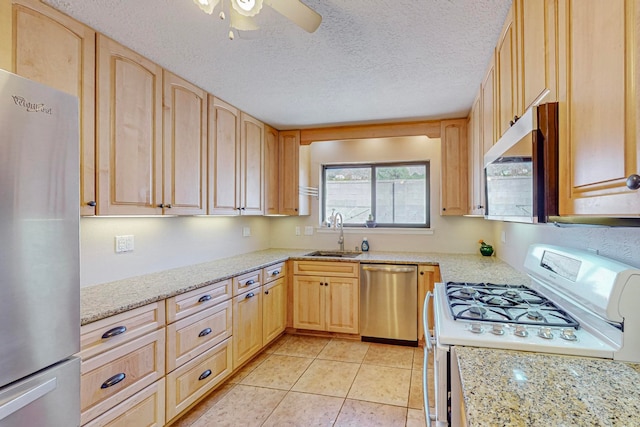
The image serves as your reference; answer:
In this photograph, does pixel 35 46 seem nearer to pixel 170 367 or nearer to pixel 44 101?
pixel 44 101

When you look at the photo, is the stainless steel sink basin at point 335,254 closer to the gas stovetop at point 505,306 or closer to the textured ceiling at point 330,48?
the textured ceiling at point 330,48

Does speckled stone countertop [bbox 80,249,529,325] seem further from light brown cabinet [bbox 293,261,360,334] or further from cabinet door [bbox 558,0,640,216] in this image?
cabinet door [bbox 558,0,640,216]

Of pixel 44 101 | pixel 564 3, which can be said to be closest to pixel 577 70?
pixel 564 3

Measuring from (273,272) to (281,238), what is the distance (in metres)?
1.06

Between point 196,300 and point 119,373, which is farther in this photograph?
point 196,300

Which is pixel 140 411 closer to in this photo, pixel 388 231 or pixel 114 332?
pixel 114 332

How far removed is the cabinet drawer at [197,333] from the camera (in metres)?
1.93

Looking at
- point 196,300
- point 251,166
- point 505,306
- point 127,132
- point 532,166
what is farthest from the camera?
point 251,166

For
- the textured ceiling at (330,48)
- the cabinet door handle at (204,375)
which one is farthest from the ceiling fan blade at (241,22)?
the cabinet door handle at (204,375)

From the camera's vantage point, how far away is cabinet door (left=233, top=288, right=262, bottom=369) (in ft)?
8.41

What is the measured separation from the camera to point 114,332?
155 cm

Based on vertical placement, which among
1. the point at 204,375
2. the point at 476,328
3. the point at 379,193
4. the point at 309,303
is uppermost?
the point at 379,193

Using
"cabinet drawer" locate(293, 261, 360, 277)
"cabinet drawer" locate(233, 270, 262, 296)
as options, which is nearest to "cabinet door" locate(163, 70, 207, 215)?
"cabinet drawer" locate(233, 270, 262, 296)

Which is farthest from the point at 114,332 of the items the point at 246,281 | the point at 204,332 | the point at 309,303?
the point at 309,303
